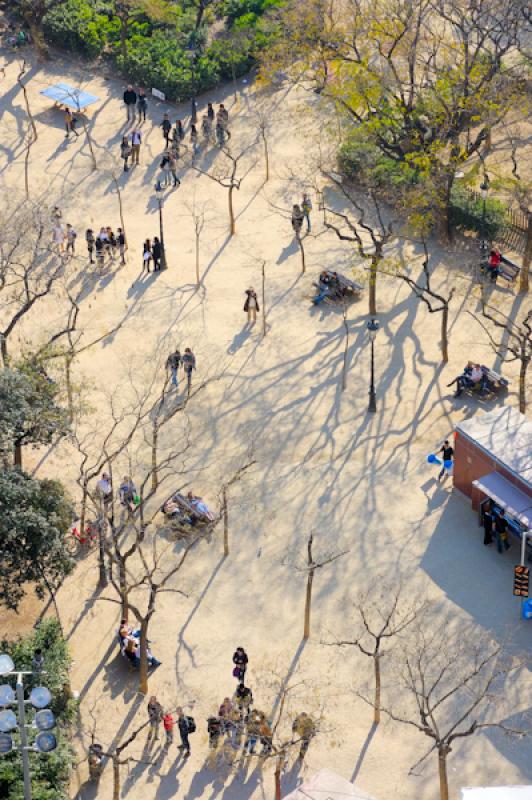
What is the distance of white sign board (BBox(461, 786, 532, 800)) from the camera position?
36188mm

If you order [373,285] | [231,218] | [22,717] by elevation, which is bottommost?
[22,717]

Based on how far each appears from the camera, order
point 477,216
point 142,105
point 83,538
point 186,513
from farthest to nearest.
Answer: point 142,105
point 477,216
point 186,513
point 83,538

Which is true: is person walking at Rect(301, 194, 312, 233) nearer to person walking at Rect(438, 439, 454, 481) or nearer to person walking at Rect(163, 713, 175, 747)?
person walking at Rect(438, 439, 454, 481)

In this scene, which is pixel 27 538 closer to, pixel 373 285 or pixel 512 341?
pixel 373 285

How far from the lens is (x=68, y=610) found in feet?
150

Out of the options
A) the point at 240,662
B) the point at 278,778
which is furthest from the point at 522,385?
the point at 278,778

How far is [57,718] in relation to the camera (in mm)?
41094

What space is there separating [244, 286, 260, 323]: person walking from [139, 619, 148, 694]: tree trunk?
1740cm

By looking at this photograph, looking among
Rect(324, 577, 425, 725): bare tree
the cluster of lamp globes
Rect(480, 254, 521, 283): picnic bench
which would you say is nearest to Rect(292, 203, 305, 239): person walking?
Rect(480, 254, 521, 283): picnic bench

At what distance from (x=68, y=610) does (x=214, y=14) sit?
39.0 m

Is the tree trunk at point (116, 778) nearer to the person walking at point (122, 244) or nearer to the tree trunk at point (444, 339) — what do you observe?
the tree trunk at point (444, 339)

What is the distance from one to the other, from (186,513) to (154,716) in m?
8.66

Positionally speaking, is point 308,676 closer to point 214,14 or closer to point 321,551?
point 321,551

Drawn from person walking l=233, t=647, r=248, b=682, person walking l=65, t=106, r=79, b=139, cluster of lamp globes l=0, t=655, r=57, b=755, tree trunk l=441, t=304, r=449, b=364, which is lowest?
cluster of lamp globes l=0, t=655, r=57, b=755
